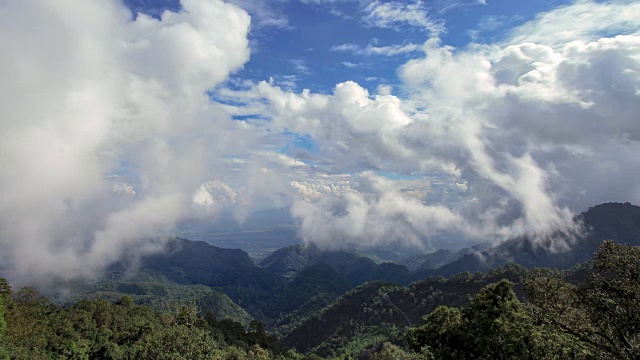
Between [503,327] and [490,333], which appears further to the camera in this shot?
[490,333]

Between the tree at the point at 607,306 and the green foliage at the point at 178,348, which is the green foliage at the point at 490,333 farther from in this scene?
the green foliage at the point at 178,348

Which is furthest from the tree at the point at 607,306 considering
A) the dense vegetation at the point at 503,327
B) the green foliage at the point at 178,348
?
the green foliage at the point at 178,348

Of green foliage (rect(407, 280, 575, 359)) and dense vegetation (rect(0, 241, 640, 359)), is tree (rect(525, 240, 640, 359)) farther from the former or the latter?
green foliage (rect(407, 280, 575, 359))

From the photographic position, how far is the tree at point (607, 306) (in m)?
25.2

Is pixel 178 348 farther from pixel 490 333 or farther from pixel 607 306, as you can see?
pixel 607 306

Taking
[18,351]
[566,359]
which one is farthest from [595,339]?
[18,351]

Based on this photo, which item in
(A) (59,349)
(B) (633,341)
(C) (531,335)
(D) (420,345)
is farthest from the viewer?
(A) (59,349)

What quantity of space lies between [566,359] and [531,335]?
461 inches

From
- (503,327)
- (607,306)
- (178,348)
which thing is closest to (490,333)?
(503,327)

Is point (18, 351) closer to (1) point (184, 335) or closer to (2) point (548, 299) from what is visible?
(1) point (184, 335)

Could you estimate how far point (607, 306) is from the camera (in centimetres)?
2622

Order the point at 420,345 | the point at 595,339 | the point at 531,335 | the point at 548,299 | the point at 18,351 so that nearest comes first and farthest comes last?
the point at 595,339
the point at 548,299
the point at 531,335
the point at 420,345
the point at 18,351

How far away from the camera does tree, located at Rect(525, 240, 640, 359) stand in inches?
993

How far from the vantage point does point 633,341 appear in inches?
993
